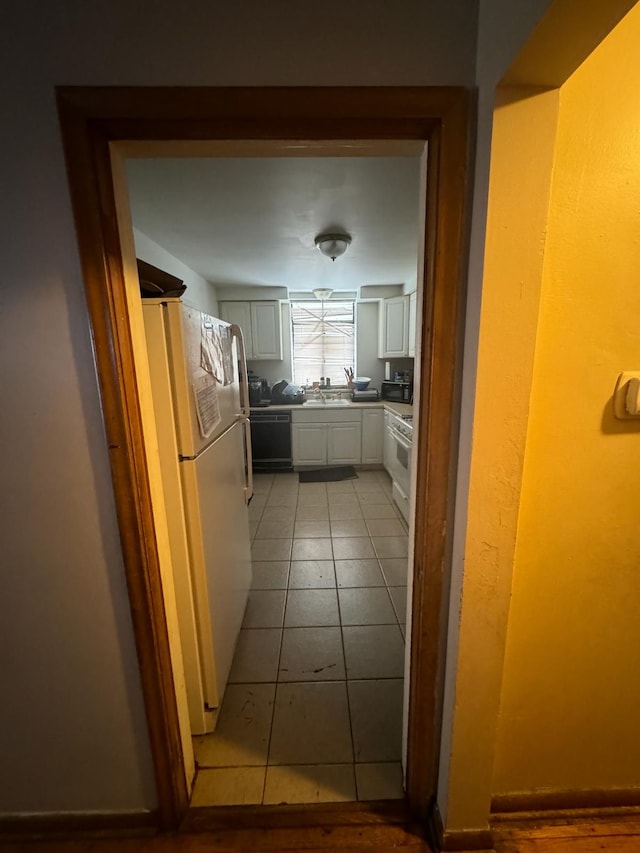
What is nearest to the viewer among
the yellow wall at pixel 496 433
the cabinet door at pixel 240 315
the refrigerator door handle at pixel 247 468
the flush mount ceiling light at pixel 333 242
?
the yellow wall at pixel 496 433

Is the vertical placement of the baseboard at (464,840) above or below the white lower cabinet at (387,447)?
below

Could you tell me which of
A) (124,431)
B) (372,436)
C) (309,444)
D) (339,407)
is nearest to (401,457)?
(372,436)

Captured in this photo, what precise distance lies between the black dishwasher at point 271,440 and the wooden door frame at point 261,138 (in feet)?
10.3

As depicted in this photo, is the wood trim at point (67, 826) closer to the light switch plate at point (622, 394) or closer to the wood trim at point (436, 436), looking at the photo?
the wood trim at point (436, 436)

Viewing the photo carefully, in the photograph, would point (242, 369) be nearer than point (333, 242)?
Yes

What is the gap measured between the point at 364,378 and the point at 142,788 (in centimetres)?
404

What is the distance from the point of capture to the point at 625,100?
0.71 meters

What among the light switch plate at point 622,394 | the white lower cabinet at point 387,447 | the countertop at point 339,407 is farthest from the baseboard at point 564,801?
the countertop at point 339,407

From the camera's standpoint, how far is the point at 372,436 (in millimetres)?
4156

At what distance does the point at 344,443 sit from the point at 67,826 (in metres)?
3.46

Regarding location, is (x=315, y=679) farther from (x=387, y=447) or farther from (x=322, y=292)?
(x=322, y=292)

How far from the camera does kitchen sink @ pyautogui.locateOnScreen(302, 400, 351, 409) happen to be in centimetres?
411

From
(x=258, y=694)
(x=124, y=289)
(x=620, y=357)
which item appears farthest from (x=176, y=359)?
(x=258, y=694)

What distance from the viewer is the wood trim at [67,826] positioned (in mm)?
1069
